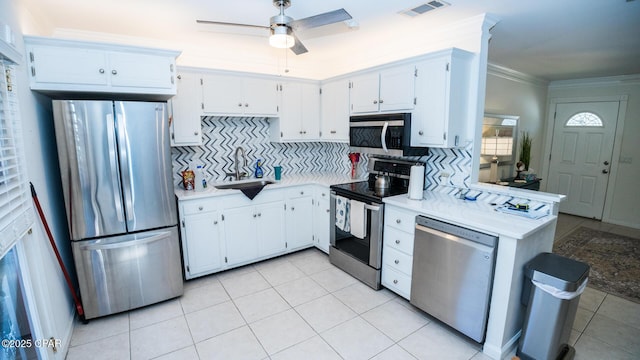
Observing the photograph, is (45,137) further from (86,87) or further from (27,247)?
(27,247)

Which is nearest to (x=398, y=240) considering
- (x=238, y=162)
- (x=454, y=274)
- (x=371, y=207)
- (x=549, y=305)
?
(x=371, y=207)

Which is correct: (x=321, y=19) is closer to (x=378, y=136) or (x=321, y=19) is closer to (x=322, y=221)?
(x=378, y=136)

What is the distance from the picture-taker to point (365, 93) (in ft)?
11.0

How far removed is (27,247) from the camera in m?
1.85

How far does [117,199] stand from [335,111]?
258 cm

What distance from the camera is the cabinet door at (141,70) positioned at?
2.41 m

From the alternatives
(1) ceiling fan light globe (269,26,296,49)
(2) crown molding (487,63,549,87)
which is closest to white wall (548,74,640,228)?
(2) crown molding (487,63,549,87)

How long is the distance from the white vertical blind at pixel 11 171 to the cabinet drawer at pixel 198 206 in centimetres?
120

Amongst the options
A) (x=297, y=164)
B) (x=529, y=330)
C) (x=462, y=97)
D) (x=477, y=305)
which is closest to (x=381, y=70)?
(x=462, y=97)

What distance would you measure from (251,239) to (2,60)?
96.8 inches

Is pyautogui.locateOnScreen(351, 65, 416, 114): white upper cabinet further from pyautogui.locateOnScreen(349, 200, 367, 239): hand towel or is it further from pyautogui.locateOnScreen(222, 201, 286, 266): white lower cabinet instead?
pyautogui.locateOnScreen(222, 201, 286, 266): white lower cabinet

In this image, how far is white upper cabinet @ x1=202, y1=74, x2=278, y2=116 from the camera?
329 cm

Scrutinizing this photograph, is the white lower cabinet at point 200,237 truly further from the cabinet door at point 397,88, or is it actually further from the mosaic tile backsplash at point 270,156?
the cabinet door at point 397,88

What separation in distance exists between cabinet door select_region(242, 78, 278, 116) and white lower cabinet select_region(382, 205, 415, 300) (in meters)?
1.95
